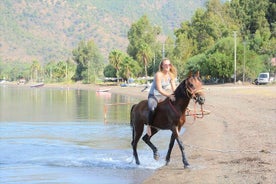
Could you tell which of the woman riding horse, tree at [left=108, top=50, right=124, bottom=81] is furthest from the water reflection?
tree at [left=108, top=50, right=124, bottom=81]

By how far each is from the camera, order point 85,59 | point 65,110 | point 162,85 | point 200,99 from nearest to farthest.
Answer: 1. point 200,99
2. point 162,85
3. point 65,110
4. point 85,59

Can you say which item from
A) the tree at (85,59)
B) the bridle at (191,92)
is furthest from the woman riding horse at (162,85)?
the tree at (85,59)

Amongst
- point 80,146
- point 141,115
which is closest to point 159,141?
point 80,146

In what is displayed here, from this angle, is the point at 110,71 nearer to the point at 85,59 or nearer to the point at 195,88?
the point at 85,59

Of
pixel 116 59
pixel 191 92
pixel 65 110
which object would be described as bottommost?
pixel 65 110

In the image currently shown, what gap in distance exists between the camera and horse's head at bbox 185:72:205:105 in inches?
468

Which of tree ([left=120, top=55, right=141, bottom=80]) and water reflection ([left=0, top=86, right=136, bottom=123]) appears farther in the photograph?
tree ([left=120, top=55, right=141, bottom=80])

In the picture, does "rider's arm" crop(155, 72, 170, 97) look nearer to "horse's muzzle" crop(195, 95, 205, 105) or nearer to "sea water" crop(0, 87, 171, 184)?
"horse's muzzle" crop(195, 95, 205, 105)

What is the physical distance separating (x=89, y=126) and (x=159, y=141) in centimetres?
807

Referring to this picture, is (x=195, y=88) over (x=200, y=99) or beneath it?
over

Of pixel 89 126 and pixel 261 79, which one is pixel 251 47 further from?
pixel 89 126

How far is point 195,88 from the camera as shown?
11977mm

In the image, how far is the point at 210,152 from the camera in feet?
49.2

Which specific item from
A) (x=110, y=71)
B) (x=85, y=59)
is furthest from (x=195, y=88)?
(x=85, y=59)
